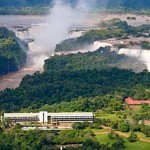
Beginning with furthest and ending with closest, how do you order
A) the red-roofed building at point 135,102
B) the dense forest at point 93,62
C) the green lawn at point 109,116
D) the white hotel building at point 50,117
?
the dense forest at point 93,62 < the red-roofed building at point 135,102 < the green lawn at point 109,116 < the white hotel building at point 50,117

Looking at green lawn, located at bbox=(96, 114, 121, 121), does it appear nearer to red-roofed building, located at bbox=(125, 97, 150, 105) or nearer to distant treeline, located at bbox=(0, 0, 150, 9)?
red-roofed building, located at bbox=(125, 97, 150, 105)

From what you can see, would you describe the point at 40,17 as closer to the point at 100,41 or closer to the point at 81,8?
the point at 81,8

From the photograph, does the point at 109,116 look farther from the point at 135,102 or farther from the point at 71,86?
the point at 71,86

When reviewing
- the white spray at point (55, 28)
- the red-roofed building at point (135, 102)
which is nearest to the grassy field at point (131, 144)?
the red-roofed building at point (135, 102)

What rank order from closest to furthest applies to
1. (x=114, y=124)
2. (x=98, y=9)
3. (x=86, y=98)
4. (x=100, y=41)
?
(x=114, y=124)
(x=86, y=98)
(x=100, y=41)
(x=98, y=9)

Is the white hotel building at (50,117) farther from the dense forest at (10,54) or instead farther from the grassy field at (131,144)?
the dense forest at (10,54)

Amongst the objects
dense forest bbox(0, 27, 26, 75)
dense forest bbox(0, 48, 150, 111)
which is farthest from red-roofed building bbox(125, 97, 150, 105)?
dense forest bbox(0, 27, 26, 75)

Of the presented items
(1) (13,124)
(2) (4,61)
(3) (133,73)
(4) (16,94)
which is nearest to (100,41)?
(2) (4,61)

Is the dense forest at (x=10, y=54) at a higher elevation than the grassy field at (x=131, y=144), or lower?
lower
